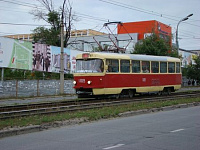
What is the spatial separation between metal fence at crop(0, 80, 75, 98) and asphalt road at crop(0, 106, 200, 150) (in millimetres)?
14396

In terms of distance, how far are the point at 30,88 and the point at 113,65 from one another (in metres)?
9.50

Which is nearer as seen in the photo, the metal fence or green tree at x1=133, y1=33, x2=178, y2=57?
the metal fence

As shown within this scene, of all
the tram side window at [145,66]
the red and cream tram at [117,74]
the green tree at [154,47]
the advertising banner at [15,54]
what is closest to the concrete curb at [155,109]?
the red and cream tram at [117,74]

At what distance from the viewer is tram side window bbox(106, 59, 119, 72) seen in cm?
1914

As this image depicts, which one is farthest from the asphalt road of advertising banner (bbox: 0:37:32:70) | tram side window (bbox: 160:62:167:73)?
advertising banner (bbox: 0:37:32:70)

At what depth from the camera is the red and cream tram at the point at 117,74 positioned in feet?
61.5

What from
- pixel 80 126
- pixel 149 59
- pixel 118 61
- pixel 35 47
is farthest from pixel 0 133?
pixel 35 47

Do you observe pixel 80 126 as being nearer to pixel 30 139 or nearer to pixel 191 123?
pixel 30 139

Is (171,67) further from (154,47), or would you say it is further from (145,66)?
(154,47)

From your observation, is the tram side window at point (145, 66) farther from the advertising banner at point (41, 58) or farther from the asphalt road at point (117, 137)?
the advertising banner at point (41, 58)

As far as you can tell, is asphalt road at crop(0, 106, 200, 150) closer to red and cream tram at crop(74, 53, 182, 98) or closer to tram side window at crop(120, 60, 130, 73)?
red and cream tram at crop(74, 53, 182, 98)

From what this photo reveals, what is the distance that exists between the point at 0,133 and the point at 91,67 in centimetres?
1072

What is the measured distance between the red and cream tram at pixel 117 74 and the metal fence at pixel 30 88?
282 inches

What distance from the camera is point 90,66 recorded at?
1916 centimetres
